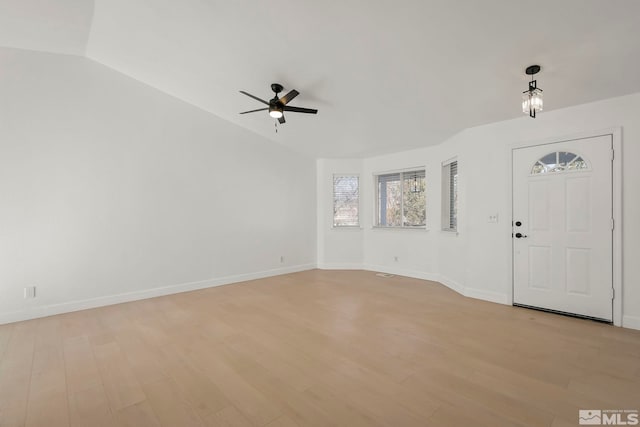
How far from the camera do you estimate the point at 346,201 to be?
6.72 m

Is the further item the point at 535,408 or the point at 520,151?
the point at 520,151

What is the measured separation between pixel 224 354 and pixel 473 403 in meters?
2.03

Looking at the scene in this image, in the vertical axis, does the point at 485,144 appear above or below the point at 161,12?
below

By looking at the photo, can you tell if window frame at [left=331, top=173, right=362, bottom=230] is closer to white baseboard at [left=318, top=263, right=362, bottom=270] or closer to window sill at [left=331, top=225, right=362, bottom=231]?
window sill at [left=331, top=225, right=362, bottom=231]

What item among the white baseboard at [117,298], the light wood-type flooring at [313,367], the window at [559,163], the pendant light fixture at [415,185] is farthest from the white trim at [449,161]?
the white baseboard at [117,298]

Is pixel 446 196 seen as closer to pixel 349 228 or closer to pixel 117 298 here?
pixel 349 228

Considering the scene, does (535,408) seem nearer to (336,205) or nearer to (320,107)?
(320,107)

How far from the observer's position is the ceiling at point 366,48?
96.7 inches

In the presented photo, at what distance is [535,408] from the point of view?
6.00 ft

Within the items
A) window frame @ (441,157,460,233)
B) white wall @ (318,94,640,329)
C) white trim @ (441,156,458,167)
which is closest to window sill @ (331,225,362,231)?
white wall @ (318,94,640,329)

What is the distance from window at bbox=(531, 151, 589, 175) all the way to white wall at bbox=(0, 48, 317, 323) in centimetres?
459

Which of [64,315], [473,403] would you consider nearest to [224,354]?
[473,403]

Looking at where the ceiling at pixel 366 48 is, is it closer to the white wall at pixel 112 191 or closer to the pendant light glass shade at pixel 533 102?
the pendant light glass shade at pixel 533 102

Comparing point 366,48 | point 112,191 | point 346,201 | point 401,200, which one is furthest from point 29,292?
point 401,200
